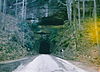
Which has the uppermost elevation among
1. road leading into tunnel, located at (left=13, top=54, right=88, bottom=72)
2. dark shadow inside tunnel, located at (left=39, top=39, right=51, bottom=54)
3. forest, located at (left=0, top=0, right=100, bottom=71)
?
forest, located at (left=0, top=0, right=100, bottom=71)

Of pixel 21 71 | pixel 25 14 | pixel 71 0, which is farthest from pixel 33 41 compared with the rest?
pixel 21 71

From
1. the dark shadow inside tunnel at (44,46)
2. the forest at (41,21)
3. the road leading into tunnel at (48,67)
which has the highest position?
the forest at (41,21)

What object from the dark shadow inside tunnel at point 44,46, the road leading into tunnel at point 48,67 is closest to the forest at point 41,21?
the dark shadow inside tunnel at point 44,46

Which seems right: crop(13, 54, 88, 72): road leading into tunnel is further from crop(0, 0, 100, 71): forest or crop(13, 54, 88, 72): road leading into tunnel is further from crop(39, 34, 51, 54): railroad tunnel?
crop(39, 34, 51, 54): railroad tunnel

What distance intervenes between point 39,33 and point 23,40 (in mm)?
8814

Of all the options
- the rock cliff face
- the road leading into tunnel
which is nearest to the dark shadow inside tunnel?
the rock cliff face

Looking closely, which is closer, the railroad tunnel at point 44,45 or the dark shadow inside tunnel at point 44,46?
the railroad tunnel at point 44,45

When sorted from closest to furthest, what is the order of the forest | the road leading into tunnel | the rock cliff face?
the road leading into tunnel
the rock cliff face
the forest

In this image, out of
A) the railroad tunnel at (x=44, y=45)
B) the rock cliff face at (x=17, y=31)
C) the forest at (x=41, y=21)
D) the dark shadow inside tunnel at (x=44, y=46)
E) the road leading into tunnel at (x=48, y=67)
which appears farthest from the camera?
the dark shadow inside tunnel at (x=44, y=46)

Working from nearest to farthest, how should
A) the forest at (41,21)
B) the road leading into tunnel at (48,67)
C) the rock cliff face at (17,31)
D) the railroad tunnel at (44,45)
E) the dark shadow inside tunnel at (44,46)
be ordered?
the road leading into tunnel at (48,67) < the rock cliff face at (17,31) < the forest at (41,21) < the railroad tunnel at (44,45) < the dark shadow inside tunnel at (44,46)

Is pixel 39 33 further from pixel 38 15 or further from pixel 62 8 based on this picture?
pixel 62 8

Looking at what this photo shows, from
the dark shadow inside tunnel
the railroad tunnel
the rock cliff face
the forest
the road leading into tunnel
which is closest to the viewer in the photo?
the road leading into tunnel

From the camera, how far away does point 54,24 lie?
164ft

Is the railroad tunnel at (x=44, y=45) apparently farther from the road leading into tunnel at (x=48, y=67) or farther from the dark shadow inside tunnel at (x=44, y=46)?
the road leading into tunnel at (x=48, y=67)
